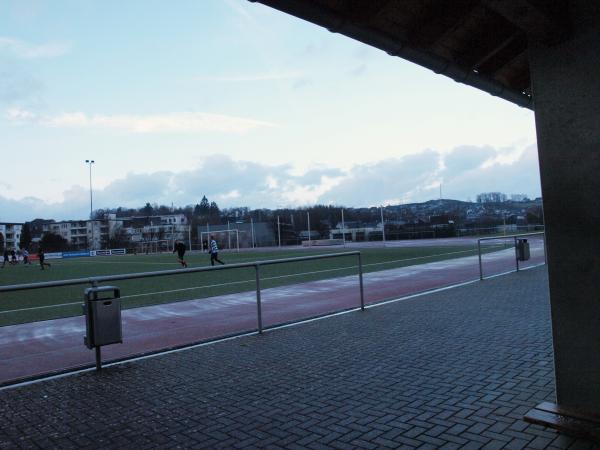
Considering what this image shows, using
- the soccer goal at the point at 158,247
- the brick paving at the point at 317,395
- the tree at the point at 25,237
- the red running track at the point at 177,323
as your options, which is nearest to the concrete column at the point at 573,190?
the brick paving at the point at 317,395

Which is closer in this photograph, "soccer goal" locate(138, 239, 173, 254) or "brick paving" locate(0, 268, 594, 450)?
"brick paving" locate(0, 268, 594, 450)

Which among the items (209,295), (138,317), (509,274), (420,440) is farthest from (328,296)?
(420,440)

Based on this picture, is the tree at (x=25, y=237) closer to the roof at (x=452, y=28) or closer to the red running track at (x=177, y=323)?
the red running track at (x=177, y=323)

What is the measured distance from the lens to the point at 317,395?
15.5 ft

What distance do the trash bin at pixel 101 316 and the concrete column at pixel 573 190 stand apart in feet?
15.7

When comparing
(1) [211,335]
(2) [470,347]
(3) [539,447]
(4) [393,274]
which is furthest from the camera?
(4) [393,274]

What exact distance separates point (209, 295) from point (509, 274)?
8.47 metres

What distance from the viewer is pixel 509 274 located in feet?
47.2

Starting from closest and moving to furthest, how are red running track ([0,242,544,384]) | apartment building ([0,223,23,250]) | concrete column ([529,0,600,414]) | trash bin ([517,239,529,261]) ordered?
concrete column ([529,0,600,414]) → red running track ([0,242,544,384]) → trash bin ([517,239,529,261]) → apartment building ([0,223,23,250])

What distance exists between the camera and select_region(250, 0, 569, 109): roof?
3.39m

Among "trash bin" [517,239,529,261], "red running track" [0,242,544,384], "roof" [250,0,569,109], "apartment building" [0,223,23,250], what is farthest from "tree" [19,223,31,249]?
"roof" [250,0,569,109]

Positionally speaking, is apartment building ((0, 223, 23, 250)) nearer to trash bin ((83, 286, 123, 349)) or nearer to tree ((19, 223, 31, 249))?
tree ((19, 223, 31, 249))

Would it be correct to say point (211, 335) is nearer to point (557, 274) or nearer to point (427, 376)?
point (427, 376)

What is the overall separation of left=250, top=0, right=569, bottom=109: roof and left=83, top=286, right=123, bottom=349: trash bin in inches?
167
